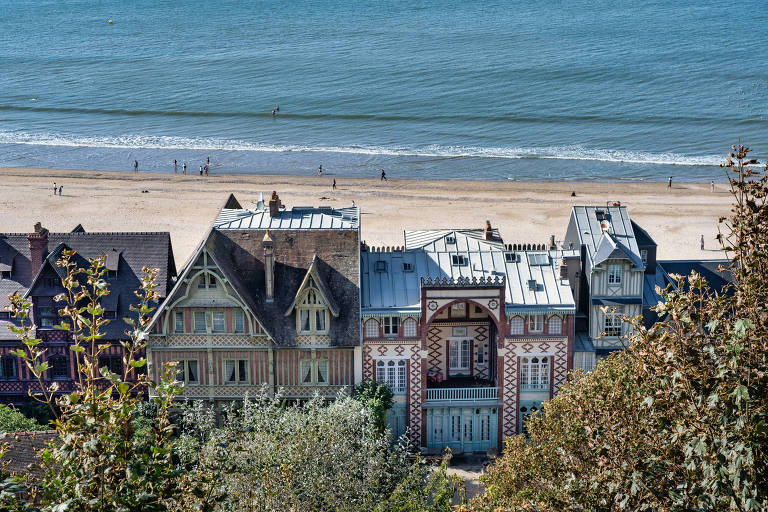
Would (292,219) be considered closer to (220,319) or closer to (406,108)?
(220,319)

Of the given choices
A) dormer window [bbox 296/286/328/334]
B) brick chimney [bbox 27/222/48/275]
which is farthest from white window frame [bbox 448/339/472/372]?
brick chimney [bbox 27/222/48/275]

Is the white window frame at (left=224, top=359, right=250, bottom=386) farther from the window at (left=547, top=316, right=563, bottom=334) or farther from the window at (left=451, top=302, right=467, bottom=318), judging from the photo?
the window at (left=547, top=316, right=563, bottom=334)

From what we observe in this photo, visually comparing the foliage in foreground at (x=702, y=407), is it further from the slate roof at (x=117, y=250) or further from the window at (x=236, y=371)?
the slate roof at (x=117, y=250)

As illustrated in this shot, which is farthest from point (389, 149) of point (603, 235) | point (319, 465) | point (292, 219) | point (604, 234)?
point (319, 465)

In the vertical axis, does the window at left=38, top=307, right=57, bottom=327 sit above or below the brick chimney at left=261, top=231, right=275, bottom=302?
below

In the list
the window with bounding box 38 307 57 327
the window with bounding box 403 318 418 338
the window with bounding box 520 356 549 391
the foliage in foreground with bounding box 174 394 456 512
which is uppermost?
the window with bounding box 38 307 57 327

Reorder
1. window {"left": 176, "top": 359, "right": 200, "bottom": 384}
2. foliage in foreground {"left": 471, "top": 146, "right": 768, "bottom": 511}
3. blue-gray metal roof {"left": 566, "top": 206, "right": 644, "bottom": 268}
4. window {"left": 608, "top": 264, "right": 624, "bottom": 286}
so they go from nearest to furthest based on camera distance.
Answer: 1. foliage in foreground {"left": 471, "top": 146, "right": 768, "bottom": 511}
2. window {"left": 176, "top": 359, "right": 200, "bottom": 384}
3. blue-gray metal roof {"left": 566, "top": 206, "right": 644, "bottom": 268}
4. window {"left": 608, "top": 264, "right": 624, "bottom": 286}
